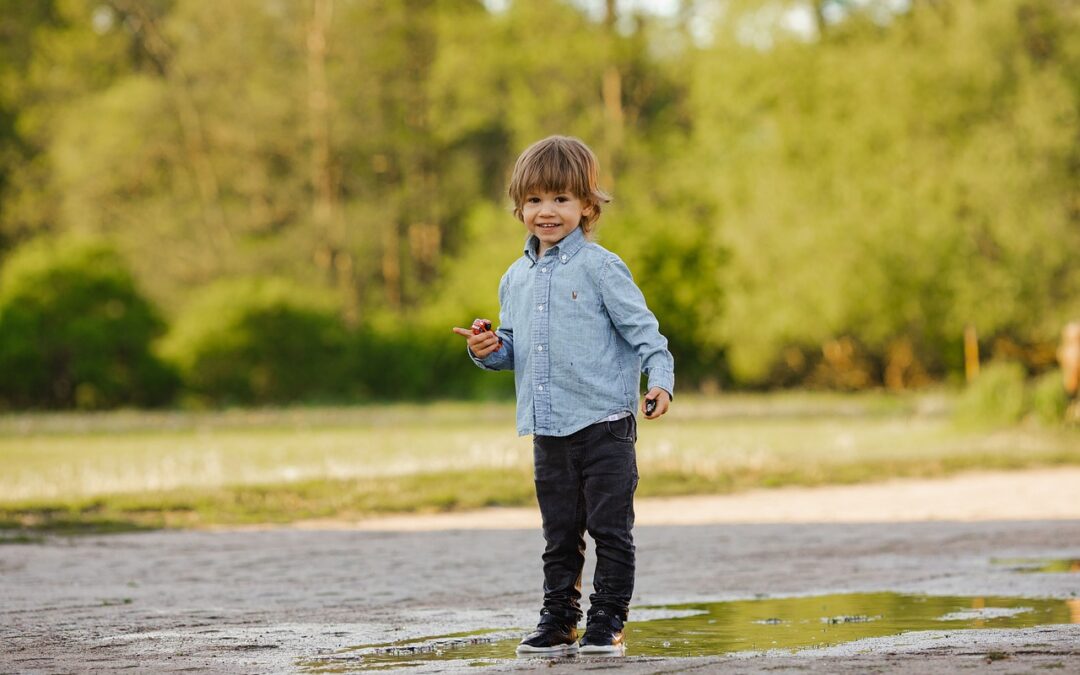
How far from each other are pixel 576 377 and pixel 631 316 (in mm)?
287

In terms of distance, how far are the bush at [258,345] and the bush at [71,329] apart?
1312 mm

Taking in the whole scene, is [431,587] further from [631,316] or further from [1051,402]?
[1051,402]

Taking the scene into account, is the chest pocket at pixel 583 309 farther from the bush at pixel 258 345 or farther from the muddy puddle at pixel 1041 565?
the bush at pixel 258 345

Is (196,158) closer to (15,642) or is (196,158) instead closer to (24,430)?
(24,430)

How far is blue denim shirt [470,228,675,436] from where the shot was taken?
5719 mm

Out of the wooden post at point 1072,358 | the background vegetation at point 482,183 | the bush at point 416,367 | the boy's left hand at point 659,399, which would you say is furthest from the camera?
the bush at point 416,367

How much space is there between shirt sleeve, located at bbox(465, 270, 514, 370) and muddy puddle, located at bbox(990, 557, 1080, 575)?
351 centimetres

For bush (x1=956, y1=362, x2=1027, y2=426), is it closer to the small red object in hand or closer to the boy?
the boy

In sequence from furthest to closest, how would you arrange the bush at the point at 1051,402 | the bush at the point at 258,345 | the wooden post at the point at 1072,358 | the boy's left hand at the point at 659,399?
the bush at the point at 258,345 < the bush at the point at 1051,402 < the wooden post at the point at 1072,358 < the boy's left hand at the point at 659,399

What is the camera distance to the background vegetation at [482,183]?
3659 cm

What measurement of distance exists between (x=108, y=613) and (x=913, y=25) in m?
34.2

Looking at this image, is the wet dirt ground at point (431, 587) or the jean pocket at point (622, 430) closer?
the wet dirt ground at point (431, 587)

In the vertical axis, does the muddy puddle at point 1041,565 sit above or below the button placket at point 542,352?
below

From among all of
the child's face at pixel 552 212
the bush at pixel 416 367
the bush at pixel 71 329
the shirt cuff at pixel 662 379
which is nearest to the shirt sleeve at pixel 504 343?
the child's face at pixel 552 212
